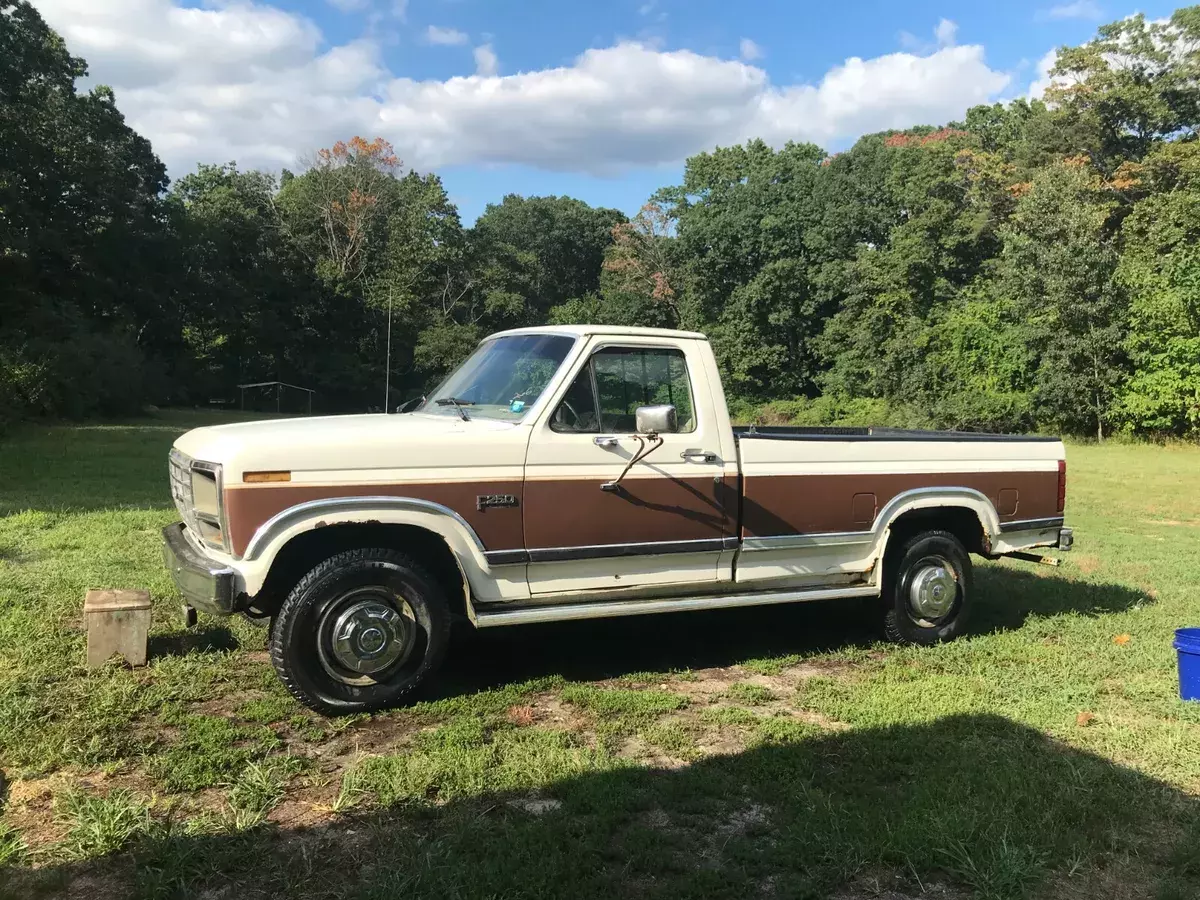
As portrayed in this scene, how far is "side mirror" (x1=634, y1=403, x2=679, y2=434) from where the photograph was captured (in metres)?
4.96

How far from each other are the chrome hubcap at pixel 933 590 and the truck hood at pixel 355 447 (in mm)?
3125

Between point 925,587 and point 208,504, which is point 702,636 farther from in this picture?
point 208,504

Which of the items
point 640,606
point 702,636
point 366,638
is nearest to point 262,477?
point 366,638

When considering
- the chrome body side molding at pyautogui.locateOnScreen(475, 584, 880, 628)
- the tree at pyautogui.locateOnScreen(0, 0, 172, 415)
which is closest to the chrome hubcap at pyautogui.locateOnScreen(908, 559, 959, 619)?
the chrome body side molding at pyautogui.locateOnScreen(475, 584, 880, 628)

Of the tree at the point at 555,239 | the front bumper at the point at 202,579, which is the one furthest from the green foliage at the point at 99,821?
the tree at the point at 555,239

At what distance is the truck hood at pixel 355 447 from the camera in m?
4.59

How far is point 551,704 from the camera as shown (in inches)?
200

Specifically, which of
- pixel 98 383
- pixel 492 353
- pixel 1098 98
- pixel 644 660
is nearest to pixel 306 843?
pixel 644 660

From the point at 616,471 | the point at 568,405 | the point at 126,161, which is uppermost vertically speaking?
the point at 126,161

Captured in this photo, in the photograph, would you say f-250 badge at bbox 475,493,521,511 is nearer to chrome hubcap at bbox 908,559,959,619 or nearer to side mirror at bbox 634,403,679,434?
side mirror at bbox 634,403,679,434

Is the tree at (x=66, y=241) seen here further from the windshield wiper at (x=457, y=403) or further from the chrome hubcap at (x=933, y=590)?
the chrome hubcap at (x=933, y=590)

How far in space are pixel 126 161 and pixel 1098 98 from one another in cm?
4133

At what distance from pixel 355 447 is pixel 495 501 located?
0.80 m

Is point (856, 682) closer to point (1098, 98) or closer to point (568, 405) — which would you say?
point (568, 405)
